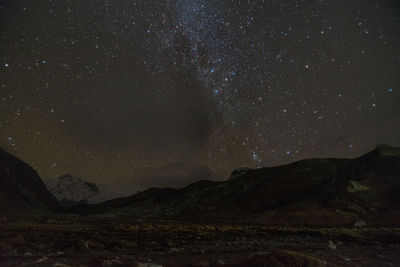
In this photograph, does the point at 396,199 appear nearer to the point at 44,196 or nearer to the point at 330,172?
the point at 330,172

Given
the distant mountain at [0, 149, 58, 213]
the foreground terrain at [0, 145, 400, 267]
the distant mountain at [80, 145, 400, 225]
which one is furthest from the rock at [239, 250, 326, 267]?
the distant mountain at [0, 149, 58, 213]

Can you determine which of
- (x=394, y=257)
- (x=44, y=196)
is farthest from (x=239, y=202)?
(x=44, y=196)

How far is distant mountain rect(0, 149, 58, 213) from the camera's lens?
274 feet

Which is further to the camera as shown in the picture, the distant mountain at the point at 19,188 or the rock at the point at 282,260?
the distant mountain at the point at 19,188

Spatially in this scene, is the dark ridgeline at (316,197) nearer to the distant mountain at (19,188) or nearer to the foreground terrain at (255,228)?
the foreground terrain at (255,228)

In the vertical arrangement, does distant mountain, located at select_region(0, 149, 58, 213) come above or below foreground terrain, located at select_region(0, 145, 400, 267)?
above

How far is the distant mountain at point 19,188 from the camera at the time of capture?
8362 centimetres

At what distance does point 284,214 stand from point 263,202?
1777 centimetres

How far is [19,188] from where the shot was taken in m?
101

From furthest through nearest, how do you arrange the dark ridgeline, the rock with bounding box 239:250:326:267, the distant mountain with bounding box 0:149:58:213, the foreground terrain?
1. the distant mountain with bounding box 0:149:58:213
2. the dark ridgeline
3. the foreground terrain
4. the rock with bounding box 239:250:326:267

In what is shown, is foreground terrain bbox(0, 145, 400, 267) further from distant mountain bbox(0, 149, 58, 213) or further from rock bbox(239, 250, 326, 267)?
distant mountain bbox(0, 149, 58, 213)

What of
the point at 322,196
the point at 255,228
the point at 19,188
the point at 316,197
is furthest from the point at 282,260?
the point at 19,188

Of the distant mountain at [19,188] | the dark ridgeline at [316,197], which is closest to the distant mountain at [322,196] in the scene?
the dark ridgeline at [316,197]

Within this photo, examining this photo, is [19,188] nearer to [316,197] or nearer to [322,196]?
[316,197]
